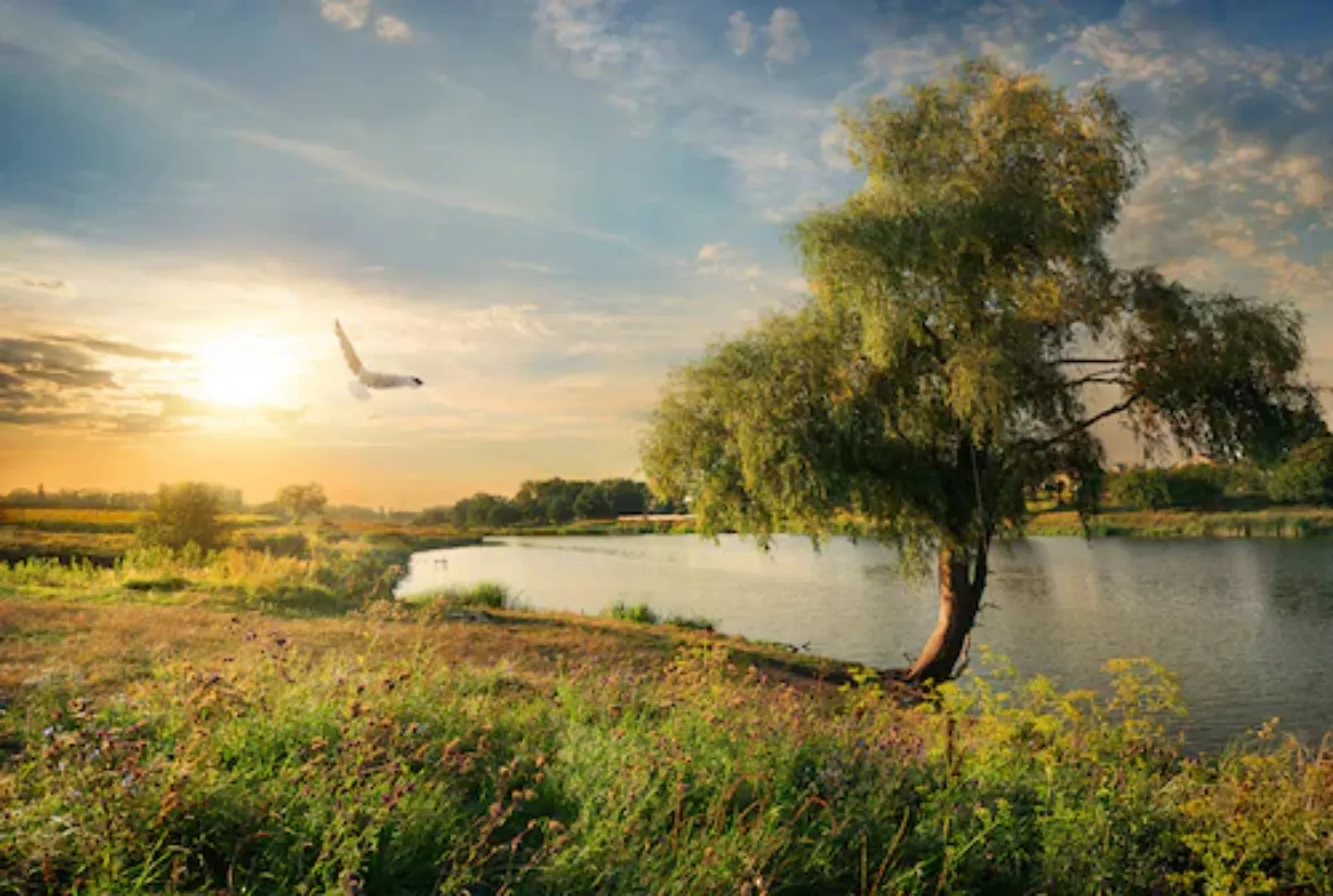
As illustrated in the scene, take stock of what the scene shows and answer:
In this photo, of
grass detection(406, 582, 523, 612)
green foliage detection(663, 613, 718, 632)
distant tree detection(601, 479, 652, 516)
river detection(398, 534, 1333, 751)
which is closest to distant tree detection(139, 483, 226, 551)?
river detection(398, 534, 1333, 751)

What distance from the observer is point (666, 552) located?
5894 centimetres

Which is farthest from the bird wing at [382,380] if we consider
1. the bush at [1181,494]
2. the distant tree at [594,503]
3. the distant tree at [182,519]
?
the distant tree at [594,503]

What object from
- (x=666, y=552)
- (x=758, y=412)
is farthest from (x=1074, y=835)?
(x=666, y=552)

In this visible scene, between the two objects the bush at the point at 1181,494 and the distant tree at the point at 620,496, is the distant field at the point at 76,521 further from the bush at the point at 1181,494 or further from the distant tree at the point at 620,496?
the bush at the point at 1181,494

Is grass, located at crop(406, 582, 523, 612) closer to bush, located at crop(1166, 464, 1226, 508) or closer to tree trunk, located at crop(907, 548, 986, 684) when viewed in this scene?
tree trunk, located at crop(907, 548, 986, 684)

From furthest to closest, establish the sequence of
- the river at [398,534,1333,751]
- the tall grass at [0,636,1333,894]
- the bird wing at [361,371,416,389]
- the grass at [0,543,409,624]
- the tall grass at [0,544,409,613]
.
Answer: the tall grass at [0,544,409,613]
the grass at [0,543,409,624]
the river at [398,534,1333,751]
the bird wing at [361,371,416,389]
the tall grass at [0,636,1333,894]

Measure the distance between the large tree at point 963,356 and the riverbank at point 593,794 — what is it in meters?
8.04

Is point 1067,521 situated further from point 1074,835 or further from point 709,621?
point 1074,835

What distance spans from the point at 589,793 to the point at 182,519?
25.6m

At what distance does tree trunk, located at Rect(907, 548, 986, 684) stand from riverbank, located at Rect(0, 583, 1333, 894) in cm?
868

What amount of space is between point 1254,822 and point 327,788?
5.56 metres

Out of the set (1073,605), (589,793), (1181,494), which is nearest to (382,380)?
(589,793)

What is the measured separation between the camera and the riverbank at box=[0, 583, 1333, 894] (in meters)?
3.91

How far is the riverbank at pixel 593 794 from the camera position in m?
3.91
